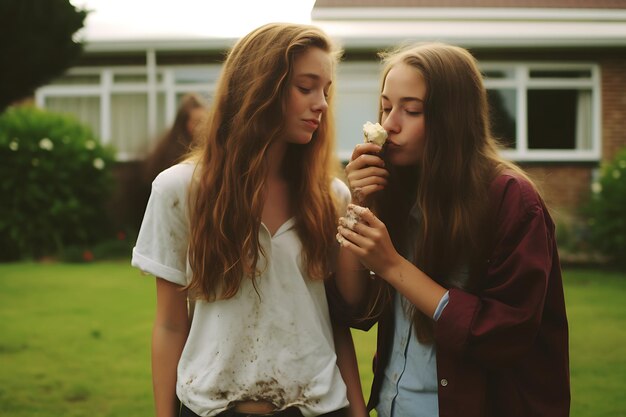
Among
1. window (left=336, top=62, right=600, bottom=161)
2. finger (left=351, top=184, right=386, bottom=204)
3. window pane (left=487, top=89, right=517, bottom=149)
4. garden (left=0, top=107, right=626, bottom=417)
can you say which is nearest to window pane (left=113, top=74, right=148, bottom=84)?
garden (left=0, top=107, right=626, bottom=417)

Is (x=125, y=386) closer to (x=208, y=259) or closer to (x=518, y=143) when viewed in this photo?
(x=208, y=259)

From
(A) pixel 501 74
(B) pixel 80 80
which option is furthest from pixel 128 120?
(A) pixel 501 74

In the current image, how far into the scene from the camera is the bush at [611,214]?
37.5 feet

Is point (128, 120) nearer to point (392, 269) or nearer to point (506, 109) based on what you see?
point (506, 109)

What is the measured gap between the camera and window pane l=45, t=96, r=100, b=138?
1645 cm

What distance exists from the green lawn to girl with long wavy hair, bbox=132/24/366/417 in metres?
2.86

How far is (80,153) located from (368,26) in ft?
19.4

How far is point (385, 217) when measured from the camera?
98.8 inches

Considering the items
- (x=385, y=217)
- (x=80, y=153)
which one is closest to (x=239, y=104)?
(x=385, y=217)

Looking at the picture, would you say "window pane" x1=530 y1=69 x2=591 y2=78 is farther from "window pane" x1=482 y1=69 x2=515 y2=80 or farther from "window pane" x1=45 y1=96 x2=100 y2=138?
"window pane" x1=45 y1=96 x2=100 y2=138

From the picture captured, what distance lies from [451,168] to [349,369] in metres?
0.77

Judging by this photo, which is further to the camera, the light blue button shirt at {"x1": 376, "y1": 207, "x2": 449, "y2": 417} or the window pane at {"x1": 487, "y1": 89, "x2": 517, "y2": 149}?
the window pane at {"x1": 487, "y1": 89, "x2": 517, "y2": 149}

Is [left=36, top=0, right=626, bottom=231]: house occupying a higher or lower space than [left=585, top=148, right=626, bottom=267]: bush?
higher

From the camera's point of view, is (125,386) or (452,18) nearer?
(125,386)
